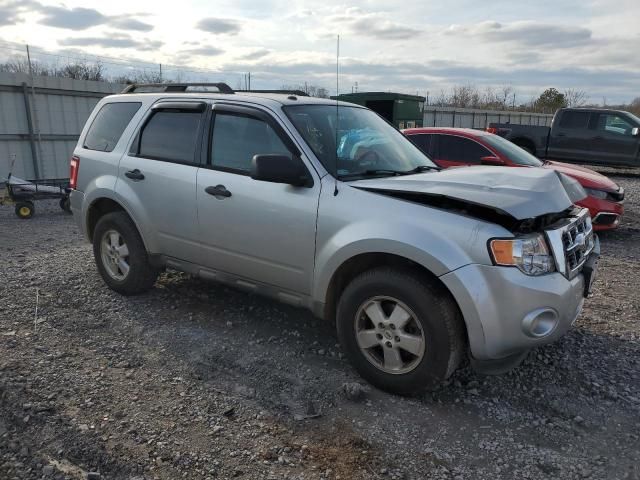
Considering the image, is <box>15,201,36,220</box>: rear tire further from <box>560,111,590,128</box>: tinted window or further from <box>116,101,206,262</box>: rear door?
<box>560,111,590,128</box>: tinted window

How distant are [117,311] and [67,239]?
3.75m

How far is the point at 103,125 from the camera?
5.19m

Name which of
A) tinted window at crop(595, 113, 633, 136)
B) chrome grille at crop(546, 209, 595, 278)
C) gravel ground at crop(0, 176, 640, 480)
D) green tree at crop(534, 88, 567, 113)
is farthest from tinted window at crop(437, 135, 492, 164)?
green tree at crop(534, 88, 567, 113)

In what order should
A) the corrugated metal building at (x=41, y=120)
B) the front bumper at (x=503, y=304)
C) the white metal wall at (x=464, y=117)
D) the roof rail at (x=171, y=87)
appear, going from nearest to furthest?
the front bumper at (x=503, y=304) → the roof rail at (x=171, y=87) → the corrugated metal building at (x=41, y=120) → the white metal wall at (x=464, y=117)

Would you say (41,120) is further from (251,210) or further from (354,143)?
(354,143)

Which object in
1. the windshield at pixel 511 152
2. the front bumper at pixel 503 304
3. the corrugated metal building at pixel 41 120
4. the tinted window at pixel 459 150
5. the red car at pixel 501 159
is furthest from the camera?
the corrugated metal building at pixel 41 120

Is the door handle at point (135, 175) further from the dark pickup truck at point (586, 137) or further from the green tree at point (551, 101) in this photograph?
the green tree at point (551, 101)

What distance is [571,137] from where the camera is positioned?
593 inches

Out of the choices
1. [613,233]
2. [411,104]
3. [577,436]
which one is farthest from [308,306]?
[411,104]

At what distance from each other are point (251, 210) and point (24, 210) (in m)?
7.74

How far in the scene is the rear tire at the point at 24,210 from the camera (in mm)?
9711

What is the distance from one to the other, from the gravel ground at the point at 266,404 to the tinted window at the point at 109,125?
60.2 inches

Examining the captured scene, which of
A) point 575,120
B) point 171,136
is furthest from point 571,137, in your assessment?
point 171,136

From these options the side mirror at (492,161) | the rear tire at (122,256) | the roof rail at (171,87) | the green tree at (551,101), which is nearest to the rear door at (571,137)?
the side mirror at (492,161)
